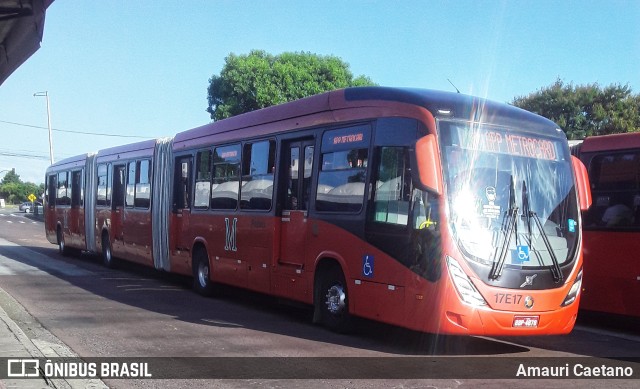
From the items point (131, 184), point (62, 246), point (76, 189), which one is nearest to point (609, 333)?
point (131, 184)

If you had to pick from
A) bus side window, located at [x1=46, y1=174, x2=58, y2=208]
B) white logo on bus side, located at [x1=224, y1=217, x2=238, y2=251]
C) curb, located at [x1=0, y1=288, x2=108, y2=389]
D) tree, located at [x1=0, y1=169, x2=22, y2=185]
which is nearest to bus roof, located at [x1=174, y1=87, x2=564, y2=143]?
white logo on bus side, located at [x1=224, y1=217, x2=238, y2=251]

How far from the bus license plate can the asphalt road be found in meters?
0.47

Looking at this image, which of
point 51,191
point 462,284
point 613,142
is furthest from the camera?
point 51,191

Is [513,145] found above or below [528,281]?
above

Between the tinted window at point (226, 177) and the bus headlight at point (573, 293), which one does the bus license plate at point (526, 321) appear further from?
the tinted window at point (226, 177)

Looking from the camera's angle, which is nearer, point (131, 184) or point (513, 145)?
point (513, 145)

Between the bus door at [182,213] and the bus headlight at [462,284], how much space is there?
8.30 meters

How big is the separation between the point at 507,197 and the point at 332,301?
117 inches

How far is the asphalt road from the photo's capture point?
7.88 m

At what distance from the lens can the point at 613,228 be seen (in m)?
11.8

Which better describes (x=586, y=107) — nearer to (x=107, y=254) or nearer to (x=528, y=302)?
(x=107, y=254)

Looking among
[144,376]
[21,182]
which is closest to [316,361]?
[144,376]

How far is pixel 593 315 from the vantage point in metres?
13.9

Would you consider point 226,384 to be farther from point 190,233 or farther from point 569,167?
point 190,233
